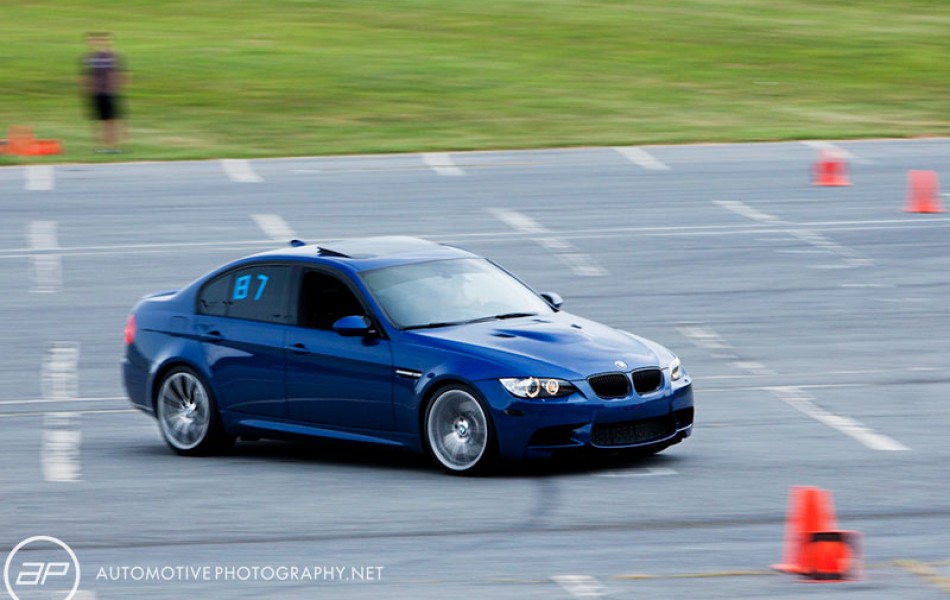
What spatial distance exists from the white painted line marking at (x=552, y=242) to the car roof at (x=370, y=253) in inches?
316

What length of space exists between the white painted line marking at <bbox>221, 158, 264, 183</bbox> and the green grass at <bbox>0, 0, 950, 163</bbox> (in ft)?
2.25

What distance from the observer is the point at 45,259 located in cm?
2152

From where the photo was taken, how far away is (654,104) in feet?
114

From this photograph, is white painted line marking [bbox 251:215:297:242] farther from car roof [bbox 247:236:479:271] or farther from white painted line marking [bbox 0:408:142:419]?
car roof [bbox 247:236:479:271]

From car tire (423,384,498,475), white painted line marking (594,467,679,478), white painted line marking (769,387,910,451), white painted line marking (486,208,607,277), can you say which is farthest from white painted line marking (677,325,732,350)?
car tire (423,384,498,475)

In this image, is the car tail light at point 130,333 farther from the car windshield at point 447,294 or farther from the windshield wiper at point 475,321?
the windshield wiper at point 475,321

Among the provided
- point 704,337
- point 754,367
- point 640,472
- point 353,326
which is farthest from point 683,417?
point 704,337

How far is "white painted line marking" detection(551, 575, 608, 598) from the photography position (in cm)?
811

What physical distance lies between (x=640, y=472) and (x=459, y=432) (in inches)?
47.0

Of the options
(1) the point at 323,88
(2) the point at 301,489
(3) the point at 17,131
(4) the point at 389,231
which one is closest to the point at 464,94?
(1) the point at 323,88

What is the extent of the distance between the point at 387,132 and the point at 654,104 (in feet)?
20.3

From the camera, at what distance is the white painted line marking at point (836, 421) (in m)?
12.0

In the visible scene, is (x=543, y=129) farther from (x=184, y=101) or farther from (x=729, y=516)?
(x=729, y=516)

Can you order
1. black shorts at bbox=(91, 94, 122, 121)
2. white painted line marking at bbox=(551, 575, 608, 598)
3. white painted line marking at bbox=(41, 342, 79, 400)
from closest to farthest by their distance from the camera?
1. white painted line marking at bbox=(551, 575, 608, 598)
2. white painted line marking at bbox=(41, 342, 79, 400)
3. black shorts at bbox=(91, 94, 122, 121)
